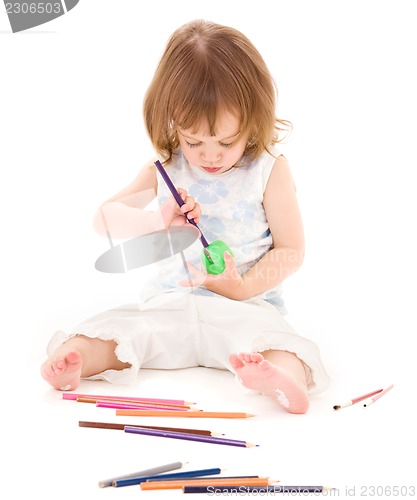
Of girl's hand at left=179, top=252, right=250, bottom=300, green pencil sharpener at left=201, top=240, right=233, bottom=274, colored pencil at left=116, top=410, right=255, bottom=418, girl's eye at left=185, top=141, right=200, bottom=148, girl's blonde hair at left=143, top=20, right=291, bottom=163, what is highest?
girl's blonde hair at left=143, top=20, right=291, bottom=163

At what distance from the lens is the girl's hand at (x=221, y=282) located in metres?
1.89

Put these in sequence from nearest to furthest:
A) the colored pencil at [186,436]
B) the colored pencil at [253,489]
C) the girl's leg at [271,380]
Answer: the colored pencil at [253,489], the colored pencil at [186,436], the girl's leg at [271,380]

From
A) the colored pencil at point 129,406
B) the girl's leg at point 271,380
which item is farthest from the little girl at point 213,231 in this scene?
the colored pencil at point 129,406

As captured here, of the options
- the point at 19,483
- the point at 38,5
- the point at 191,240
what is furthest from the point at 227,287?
the point at 38,5

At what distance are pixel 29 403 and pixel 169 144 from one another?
25.9 inches

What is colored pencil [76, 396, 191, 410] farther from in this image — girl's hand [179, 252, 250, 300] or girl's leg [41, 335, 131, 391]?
girl's hand [179, 252, 250, 300]

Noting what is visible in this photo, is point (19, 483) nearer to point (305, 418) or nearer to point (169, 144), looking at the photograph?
point (305, 418)

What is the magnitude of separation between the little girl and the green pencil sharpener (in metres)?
0.02

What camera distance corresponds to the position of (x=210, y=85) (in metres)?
1.76

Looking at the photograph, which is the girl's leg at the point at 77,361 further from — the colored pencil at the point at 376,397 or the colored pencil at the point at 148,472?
the colored pencil at the point at 376,397

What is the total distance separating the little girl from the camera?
1.73 m

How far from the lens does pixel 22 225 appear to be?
2.18m

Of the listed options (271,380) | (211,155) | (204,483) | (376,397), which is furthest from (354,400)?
(211,155)

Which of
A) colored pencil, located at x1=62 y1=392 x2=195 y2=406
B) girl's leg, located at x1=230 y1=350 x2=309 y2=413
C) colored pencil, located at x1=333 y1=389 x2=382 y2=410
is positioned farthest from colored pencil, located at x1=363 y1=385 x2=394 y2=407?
colored pencil, located at x1=62 y1=392 x2=195 y2=406
